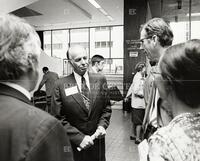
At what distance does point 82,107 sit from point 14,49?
1056 millimetres

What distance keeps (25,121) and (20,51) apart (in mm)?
194

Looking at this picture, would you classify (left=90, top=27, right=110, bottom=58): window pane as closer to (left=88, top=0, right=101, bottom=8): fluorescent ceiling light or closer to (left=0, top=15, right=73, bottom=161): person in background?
(left=88, top=0, right=101, bottom=8): fluorescent ceiling light

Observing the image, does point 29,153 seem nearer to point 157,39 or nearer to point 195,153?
point 195,153

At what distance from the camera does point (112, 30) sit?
1026 centimetres

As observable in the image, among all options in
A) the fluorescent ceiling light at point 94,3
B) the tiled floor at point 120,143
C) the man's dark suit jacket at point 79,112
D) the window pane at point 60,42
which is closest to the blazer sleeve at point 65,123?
the man's dark suit jacket at point 79,112

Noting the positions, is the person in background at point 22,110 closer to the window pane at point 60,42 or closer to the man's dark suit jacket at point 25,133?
the man's dark suit jacket at point 25,133

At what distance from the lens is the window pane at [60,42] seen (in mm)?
10984

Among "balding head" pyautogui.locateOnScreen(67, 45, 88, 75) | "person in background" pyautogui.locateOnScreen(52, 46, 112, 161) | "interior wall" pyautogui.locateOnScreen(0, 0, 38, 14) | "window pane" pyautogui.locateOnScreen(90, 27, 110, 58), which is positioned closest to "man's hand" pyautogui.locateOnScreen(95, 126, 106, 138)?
"person in background" pyautogui.locateOnScreen(52, 46, 112, 161)

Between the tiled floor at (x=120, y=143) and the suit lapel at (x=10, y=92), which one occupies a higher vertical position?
the suit lapel at (x=10, y=92)

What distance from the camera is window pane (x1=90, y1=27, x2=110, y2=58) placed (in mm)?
10195

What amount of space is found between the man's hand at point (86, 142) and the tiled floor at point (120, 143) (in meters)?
1.56

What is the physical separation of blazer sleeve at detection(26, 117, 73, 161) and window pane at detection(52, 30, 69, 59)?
33.6 feet

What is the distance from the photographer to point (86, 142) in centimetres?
157

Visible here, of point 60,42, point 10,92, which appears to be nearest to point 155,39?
point 10,92
